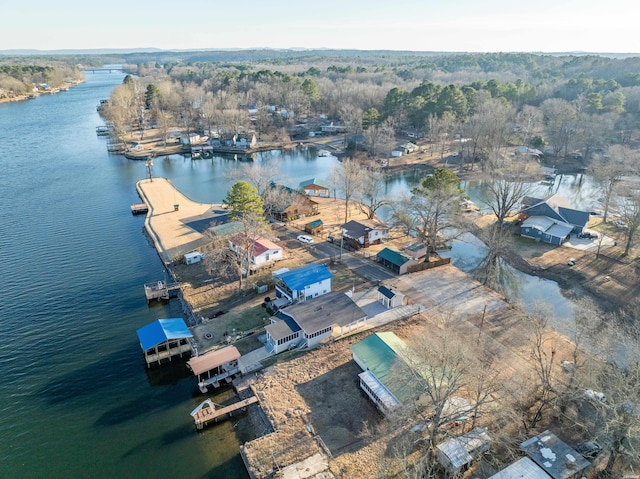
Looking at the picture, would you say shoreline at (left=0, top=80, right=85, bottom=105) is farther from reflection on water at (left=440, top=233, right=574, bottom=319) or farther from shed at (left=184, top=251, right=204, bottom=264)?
reflection on water at (left=440, top=233, right=574, bottom=319)

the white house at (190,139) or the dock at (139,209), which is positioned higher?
the white house at (190,139)

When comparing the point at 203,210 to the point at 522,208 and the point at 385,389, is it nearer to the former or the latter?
the point at 385,389

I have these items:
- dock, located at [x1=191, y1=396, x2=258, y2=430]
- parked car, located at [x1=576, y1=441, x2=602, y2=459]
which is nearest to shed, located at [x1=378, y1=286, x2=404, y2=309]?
dock, located at [x1=191, y1=396, x2=258, y2=430]

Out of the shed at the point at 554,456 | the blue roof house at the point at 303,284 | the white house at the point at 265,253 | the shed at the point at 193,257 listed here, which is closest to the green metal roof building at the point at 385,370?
the shed at the point at 554,456

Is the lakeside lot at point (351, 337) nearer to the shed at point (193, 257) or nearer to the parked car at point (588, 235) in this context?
Answer: the shed at point (193, 257)

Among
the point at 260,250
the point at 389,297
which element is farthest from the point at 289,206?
the point at 389,297

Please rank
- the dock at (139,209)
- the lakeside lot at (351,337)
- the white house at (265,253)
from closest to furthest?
1. the lakeside lot at (351,337)
2. the white house at (265,253)
3. the dock at (139,209)

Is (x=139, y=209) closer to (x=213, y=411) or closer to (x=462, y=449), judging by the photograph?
(x=213, y=411)
